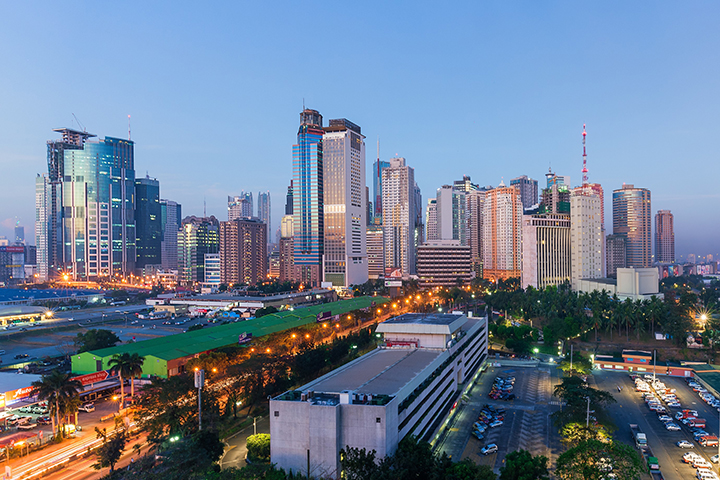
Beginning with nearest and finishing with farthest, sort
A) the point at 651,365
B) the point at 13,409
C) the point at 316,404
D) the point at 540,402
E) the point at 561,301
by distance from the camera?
the point at 316,404
the point at 13,409
the point at 540,402
the point at 651,365
the point at 561,301

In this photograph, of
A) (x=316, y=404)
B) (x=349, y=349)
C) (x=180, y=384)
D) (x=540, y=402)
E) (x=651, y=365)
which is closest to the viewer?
(x=316, y=404)

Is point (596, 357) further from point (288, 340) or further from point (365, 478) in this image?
point (365, 478)

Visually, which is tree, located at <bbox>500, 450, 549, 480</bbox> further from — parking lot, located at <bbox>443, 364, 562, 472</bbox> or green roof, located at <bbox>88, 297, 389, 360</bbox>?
A: green roof, located at <bbox>88, 297, 389, 360</bbox>

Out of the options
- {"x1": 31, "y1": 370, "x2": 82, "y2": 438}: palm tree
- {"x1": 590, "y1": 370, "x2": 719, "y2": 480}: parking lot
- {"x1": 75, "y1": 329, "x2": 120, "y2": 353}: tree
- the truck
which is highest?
{"x1": 31, "y1": 370, "x2": 82, "y2": 438}: palm tree

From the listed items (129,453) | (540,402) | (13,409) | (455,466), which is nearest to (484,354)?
(540,402)

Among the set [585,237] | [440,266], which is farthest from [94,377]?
[585,237]

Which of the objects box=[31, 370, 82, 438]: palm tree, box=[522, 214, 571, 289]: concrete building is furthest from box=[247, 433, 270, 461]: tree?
box=[522, 214, 571, 289]: concrete building

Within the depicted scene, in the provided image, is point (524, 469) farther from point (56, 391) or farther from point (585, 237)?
point (585, 237)
